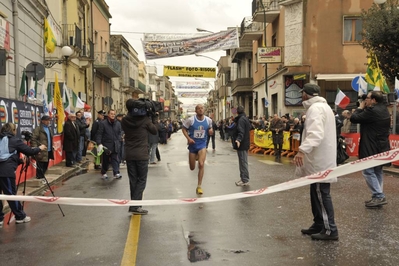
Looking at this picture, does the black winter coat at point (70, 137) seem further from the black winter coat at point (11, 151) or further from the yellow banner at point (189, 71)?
the yellow banner at point (189, 71)

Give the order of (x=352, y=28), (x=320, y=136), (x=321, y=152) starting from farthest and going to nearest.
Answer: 1. (x=352, y=28)
2. (x=321, y=152)
3. (x=320, y=136)

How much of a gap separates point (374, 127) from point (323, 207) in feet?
8.55

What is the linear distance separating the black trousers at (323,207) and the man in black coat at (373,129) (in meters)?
2.17

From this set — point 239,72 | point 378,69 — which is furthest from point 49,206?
point 239,72

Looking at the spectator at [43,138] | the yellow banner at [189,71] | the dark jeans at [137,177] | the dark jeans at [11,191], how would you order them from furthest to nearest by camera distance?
1. the yellow banner at [189,71]
2. the spectator at [43,138]
3. the dark jeans at [137,177]
4. the dark jeans at [11,191]

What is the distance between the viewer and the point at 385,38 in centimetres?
1534

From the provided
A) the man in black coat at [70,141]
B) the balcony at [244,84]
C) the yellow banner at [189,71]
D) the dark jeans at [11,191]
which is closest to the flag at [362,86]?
the man in black coat at [70,141]

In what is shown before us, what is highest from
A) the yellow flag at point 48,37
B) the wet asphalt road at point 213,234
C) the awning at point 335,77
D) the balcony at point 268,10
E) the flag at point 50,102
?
the balcony at point 268,10

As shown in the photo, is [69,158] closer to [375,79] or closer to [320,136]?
[375,79]

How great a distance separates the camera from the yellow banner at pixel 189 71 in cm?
3494

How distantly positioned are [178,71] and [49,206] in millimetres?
27409

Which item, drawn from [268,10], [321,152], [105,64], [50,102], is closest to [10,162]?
[321,152]

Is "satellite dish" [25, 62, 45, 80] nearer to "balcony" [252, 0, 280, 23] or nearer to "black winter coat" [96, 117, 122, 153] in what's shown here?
"black winter coat" [96, 117, 122, 153]

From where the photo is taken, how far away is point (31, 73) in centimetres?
1312
